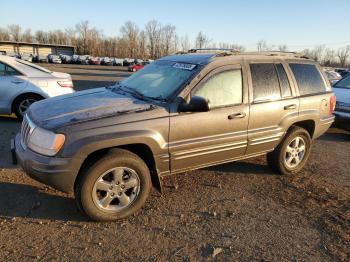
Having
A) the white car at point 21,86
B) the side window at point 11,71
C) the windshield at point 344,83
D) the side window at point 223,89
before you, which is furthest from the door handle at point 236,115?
the windshield at point 344,83

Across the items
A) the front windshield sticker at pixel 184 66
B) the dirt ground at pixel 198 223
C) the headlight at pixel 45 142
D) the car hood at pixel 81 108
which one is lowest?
the dirt ground at pixel 198 223

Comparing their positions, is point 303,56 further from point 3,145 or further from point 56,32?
point 56,32

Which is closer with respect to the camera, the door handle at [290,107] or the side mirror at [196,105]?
the side mirror at [196,105]

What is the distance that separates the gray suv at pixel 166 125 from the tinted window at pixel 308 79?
19 millimetres

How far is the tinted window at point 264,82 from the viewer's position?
4570mm

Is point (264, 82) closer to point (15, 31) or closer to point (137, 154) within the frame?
point (137, 154)

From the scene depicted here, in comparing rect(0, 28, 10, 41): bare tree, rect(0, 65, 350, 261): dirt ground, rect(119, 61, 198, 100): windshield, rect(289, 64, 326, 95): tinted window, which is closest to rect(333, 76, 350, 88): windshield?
rect(289, 64, 326, 95): tinted window

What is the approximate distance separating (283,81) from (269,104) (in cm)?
51

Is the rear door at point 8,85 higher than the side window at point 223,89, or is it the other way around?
the side window at point 223,89

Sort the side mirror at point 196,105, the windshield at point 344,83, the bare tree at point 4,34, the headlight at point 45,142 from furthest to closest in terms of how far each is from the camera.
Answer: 1. the bare tree at point 4,34
2. the windshield at point 344,83
3. the side mirror at point 196,105
4. the headlight at point 45,142

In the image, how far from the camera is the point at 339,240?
138 inches

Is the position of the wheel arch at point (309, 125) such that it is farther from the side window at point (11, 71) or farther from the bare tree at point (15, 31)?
the bare tree at point (15, 31)

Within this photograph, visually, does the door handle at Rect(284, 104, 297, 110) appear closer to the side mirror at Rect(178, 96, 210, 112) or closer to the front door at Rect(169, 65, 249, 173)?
the front door at Rect(169, 65, 249, 173)

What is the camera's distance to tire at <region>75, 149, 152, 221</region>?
3.47m
